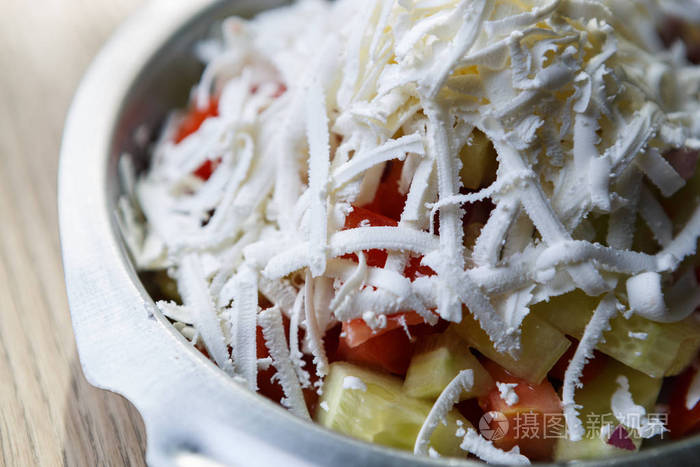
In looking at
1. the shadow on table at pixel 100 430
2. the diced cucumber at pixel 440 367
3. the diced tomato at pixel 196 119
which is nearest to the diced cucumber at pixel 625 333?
the diced cucumber at pixel 440 367

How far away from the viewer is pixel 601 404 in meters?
0.92

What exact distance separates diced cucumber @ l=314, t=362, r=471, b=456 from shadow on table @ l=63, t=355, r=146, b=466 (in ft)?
0.98

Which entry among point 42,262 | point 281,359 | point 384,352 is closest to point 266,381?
point 281,359

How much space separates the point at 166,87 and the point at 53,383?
66cm

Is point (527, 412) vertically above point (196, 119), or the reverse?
point (196, 119)

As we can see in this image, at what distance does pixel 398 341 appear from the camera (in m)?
0.92

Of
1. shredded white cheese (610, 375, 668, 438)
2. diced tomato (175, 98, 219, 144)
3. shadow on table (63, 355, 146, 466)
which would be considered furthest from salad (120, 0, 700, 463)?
diced tomato (175, 98, 219, 144)

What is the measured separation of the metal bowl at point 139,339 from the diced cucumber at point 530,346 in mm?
180

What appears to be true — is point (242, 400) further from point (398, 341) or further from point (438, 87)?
point (438, 87)

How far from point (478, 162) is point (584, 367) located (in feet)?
1.01

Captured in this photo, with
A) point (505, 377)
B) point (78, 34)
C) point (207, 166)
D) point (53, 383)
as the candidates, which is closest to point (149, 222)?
point (207, 166)

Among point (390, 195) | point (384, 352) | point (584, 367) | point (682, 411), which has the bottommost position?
point (682, 411)

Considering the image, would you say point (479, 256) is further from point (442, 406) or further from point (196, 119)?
point (196, 119)

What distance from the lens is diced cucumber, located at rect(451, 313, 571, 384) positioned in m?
0.90
